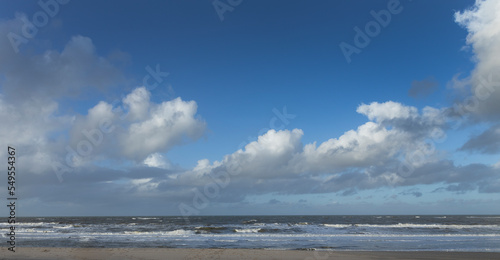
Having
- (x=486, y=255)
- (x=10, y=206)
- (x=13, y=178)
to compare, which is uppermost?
(x=13, y=178)

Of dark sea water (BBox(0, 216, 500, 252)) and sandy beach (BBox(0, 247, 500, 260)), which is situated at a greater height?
sandy beach (BBox(0, 247, 500, 260))

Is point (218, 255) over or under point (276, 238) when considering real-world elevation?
over

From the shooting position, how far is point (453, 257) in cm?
2022

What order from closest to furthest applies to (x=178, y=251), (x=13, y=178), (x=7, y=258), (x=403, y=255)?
(x=13, y=178)
(x=7, y=258)
(x=403, y=255)
(x=178, y=251)

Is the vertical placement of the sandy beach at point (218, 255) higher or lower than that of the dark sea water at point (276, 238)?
higher

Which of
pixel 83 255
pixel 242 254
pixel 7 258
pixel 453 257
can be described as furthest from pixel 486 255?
pixel 7 258

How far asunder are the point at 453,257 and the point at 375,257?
15.1 feet

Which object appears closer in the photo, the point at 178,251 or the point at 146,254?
the point at 146,254

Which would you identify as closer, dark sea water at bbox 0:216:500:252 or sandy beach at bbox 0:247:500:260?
sandy beach at bbox 0:247:500:260

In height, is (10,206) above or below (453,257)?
above

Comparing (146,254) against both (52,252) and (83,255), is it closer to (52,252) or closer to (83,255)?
(83,255)

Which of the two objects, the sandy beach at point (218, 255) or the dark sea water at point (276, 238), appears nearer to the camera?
the sandy beach at point (218, 255)

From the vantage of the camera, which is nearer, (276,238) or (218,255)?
(218,255)

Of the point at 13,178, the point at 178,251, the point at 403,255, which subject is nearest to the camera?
the point at 13,178
